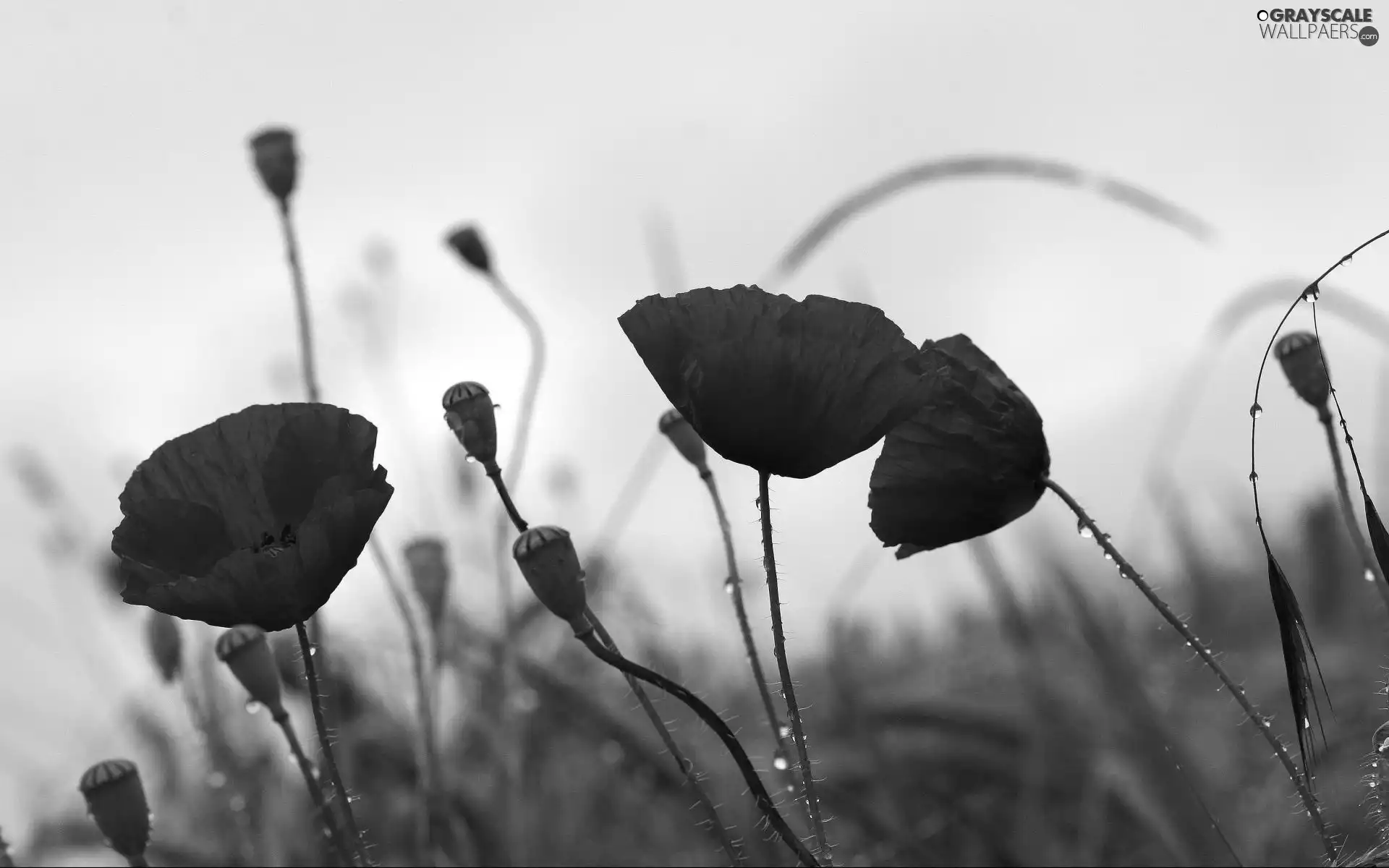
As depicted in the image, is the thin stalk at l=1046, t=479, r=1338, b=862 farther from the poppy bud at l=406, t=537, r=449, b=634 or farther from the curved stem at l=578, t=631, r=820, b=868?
the poppy bud at l=406, t=537, r=449, b=634

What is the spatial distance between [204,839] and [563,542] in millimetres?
2291

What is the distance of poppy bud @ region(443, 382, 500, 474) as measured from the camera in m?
1.02

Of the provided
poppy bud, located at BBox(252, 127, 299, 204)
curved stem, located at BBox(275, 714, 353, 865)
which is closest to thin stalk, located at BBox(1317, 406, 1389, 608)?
curved stem, located at BBox(275, 714, 353, 865)

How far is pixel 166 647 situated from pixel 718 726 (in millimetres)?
913

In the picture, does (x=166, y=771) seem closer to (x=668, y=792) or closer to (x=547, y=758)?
(x=547, y=758)

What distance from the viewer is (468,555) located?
352 centimetres

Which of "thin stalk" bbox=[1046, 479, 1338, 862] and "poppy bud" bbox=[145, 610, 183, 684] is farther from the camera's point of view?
"poppy bud" bbox=[145, 610, 183, 684]

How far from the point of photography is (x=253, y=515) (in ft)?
3.33

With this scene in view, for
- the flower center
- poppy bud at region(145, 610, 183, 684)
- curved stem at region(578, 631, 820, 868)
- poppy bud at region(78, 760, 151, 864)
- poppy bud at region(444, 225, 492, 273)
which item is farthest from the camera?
poppy bud at region(444, 225, 492, 273)

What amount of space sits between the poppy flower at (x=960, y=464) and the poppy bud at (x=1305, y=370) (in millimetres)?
272

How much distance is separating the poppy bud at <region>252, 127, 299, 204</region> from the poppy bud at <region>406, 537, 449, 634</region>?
1.74 ft

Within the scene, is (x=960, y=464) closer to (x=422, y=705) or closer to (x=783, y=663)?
(x=783, y=663)

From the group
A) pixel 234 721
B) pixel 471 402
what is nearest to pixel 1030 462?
pixel 471 402

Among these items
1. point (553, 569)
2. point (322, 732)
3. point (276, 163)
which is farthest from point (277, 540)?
point (276, 163)
